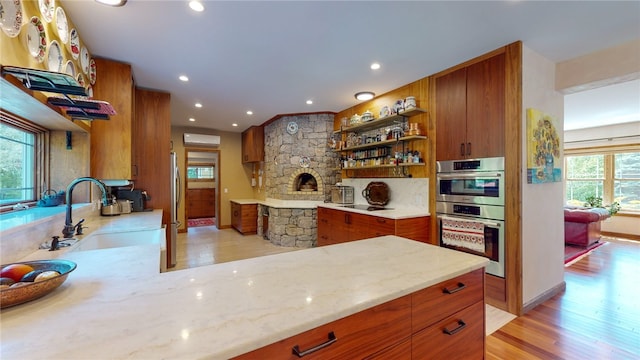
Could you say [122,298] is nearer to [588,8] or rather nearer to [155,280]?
[155,280]

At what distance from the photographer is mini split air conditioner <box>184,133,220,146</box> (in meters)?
6.29

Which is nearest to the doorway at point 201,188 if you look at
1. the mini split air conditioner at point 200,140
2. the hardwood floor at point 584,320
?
the mini split air conditioner at point 200,140

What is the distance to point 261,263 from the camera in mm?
1271

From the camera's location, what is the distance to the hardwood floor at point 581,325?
2.00m

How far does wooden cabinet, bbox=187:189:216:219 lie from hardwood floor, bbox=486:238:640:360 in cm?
835

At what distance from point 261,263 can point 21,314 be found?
0.78m

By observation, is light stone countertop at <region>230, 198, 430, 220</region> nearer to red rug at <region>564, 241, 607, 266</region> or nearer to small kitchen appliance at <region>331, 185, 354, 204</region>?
small kitchen appliance at <region>331, 185, 354, 204</region>

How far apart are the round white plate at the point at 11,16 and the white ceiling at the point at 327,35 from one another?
27.8 inches

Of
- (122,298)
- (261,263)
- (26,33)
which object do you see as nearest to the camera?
(122,298)

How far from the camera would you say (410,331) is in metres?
1.05

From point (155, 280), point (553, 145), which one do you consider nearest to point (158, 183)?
point (155, 280)

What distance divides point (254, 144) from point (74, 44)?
4.18 metres

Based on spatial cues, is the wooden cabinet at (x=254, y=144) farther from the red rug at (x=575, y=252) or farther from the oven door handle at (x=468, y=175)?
the red rug at (x=575, y=252)

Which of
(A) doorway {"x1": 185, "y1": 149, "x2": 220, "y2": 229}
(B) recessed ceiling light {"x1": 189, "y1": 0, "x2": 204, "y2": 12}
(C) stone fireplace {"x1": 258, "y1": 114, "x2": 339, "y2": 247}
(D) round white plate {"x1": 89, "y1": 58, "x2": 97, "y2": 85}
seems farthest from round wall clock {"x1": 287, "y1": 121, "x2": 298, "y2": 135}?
(A) doorway {"x1": 185, "y1": 149, "x2": 220, "y2": 229}
